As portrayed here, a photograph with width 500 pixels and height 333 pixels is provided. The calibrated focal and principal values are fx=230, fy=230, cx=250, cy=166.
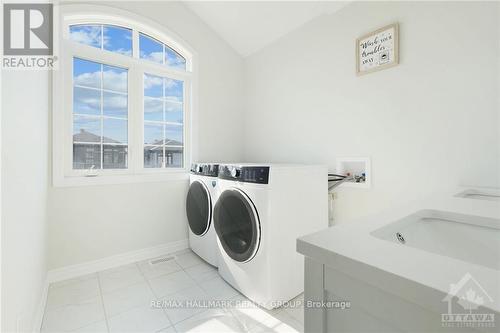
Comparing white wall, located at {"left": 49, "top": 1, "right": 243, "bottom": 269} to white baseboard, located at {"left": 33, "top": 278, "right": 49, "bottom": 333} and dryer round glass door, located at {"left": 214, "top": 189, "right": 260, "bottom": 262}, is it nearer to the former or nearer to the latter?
white baseboard, located at {"left": 33, "top": 278, "right": 49, "bottom": 333}

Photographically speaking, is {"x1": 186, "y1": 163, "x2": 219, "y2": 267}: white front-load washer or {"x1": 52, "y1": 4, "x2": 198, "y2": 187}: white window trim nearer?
{"x1": 52, "y1": 4, "x2": 198, "y2": 187}: white window trim

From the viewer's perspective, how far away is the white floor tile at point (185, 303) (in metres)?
1.54

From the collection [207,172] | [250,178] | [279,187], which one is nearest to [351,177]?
[279,187]

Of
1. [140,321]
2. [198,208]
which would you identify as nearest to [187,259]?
[198,208]

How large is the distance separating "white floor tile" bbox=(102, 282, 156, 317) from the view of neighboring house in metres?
1.13

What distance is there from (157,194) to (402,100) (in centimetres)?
236

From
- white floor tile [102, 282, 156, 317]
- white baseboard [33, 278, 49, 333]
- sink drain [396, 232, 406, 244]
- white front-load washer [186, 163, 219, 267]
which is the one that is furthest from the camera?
white front-load washer [186, 163, 219, 267]

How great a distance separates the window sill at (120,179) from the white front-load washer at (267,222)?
909 mm

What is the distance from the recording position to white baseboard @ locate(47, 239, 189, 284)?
1.95 meters

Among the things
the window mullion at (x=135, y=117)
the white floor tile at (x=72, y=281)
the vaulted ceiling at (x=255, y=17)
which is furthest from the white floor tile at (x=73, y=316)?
the vaulted ceiling at (x=255, y=17)

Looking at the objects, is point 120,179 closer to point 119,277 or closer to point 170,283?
point 119,277

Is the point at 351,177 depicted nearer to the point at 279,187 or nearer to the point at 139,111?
the point at 279,187

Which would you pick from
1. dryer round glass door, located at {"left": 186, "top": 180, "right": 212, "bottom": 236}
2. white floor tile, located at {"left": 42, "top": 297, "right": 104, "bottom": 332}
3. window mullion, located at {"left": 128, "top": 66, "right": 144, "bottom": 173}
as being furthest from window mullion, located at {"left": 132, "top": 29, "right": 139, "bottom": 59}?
white floor tile, located at {"left": 42, "top": 297, "right": 104, "bottom": 332}

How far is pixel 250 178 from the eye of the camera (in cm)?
158
